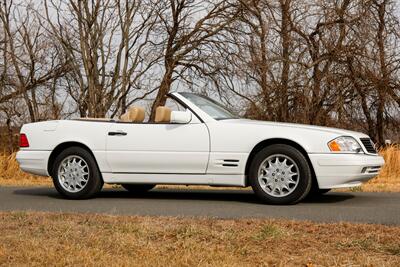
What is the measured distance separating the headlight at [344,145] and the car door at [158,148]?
5.41 ft

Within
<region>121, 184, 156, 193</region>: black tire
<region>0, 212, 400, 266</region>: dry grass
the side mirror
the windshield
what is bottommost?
<region>0, 212, 400, 266</region>: dry grass

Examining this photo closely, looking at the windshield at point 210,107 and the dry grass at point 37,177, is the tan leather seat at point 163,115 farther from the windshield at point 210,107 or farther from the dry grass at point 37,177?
the dry grass at point 37,177

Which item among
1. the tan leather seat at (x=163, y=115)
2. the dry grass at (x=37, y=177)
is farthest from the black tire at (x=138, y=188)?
the dry grass at (x=37, y=177)

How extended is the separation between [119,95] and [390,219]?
14127 millimetres

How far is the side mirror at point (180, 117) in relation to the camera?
29.0 feet

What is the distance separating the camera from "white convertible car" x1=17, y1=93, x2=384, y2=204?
829 centimetres

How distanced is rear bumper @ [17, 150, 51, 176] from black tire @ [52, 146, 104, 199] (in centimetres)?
26

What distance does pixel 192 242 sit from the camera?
17.4ft

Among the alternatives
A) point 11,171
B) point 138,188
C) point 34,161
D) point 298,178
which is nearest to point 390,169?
point 138,188

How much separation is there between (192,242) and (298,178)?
3267 millimetres

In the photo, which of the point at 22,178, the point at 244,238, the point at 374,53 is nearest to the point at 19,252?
the point at 244,238

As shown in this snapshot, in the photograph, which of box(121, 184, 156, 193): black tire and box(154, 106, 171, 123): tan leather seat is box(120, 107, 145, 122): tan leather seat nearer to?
box(154, 106, 171, 123): tan leather seat

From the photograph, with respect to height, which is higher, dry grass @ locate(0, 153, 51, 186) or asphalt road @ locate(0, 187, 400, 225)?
dry grass @ locate(0, 153, 51, 186)

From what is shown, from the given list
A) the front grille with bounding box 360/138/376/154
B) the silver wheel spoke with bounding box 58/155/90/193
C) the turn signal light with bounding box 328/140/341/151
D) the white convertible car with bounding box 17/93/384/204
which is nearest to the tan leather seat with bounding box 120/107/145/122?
the white convertible car with bounding box 17/93/384/204
